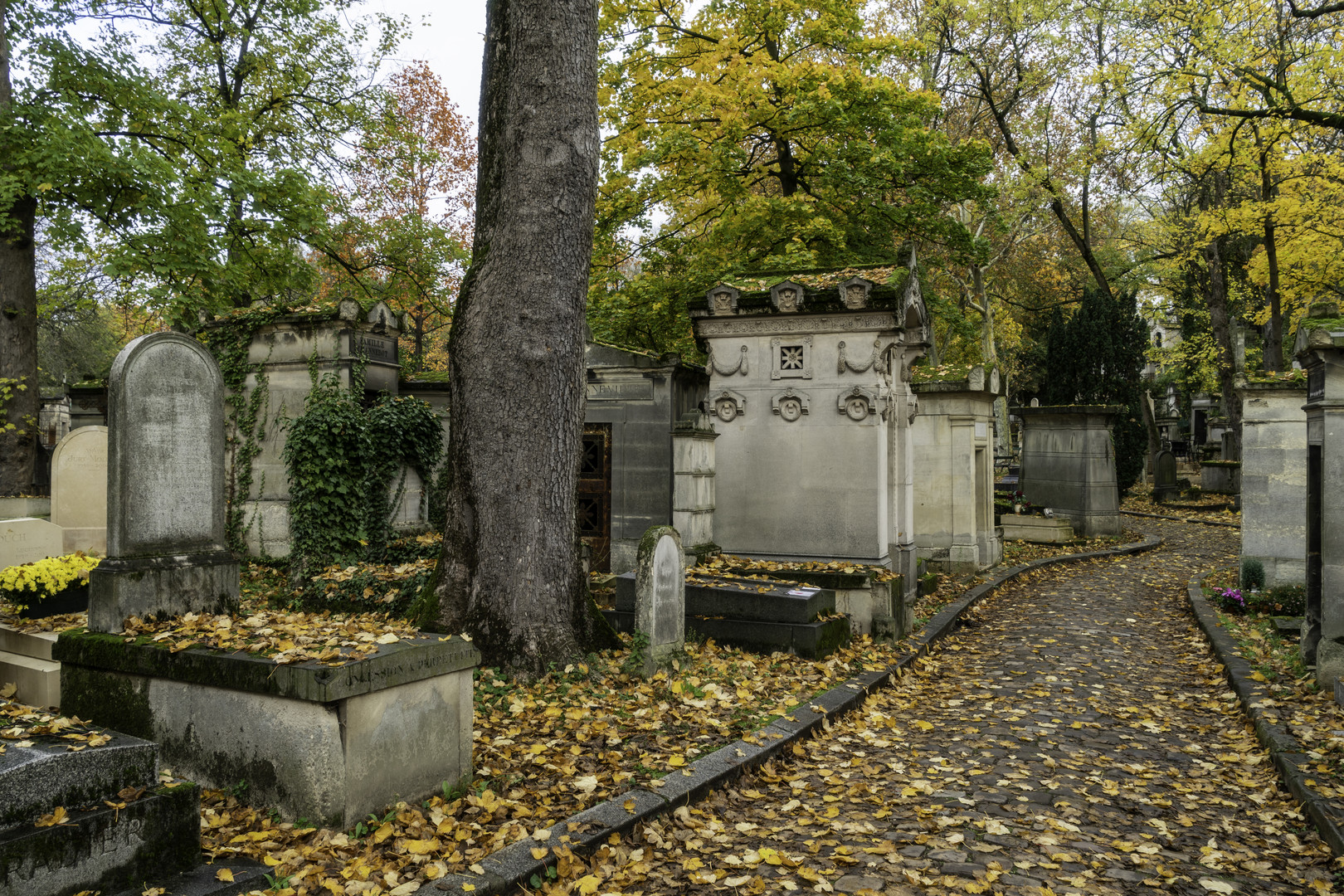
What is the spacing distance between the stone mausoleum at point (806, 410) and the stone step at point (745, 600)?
1.67 m

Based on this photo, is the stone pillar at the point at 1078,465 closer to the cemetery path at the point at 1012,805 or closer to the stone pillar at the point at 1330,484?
the cemetery path at the point at 1012,805

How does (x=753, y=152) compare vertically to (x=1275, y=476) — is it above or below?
above

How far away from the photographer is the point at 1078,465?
18781 millimetres

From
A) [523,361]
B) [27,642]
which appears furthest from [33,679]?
[523,361]

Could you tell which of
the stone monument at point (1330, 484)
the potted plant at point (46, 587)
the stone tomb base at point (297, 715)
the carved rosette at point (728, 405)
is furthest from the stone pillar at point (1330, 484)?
the potted plant at point (46, 587)

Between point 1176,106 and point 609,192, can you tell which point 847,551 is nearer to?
point 1176,106

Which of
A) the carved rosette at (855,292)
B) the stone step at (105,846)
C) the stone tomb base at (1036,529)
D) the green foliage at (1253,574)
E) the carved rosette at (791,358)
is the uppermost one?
the carved rosette at (855,292)

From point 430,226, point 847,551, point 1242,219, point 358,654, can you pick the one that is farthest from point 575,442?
point 1242,219

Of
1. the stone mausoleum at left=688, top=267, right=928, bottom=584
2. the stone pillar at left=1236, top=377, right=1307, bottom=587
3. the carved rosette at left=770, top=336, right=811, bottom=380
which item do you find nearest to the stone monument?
the stone mausoleum at left=688, top=267, right=928, bottom=584

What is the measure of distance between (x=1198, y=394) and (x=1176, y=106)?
3750cm

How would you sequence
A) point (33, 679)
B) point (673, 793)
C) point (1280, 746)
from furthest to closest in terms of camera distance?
point (33, 679) → point (1280, 746) → point (673, 793)

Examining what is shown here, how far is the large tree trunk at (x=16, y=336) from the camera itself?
1124cm

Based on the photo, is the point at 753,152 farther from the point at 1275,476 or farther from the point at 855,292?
the point at 1275,476

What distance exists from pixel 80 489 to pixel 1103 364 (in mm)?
21863
